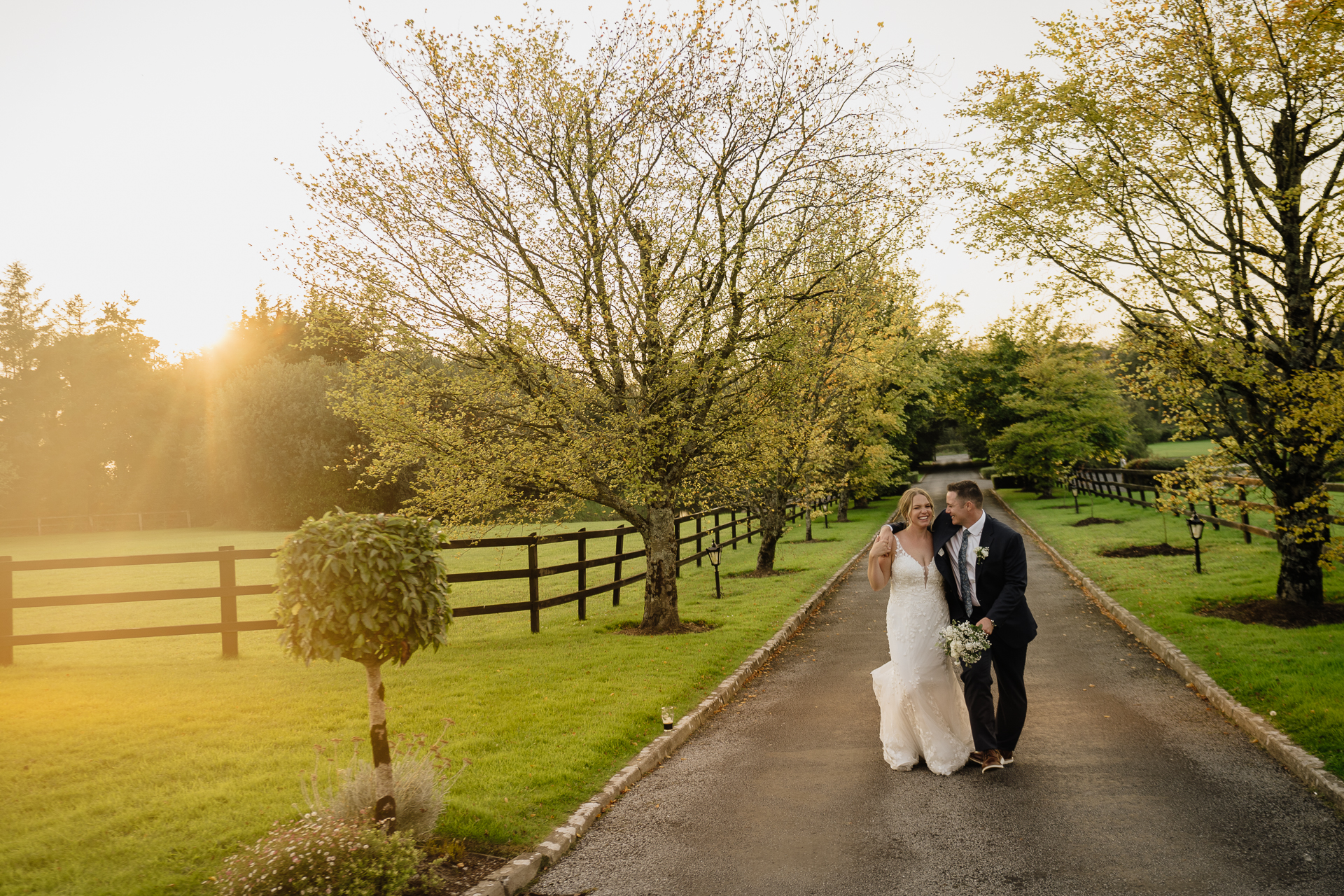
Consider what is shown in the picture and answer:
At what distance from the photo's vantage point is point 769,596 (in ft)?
51.5

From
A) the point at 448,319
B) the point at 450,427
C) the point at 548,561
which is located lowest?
the point at 548,561

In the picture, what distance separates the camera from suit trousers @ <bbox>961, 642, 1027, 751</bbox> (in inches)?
246

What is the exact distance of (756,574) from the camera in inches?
773

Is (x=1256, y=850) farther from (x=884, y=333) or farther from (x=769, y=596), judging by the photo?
(x=884, y=333)

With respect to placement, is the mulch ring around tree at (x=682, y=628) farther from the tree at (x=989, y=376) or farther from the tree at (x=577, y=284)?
the tree at (x=989, y=376)

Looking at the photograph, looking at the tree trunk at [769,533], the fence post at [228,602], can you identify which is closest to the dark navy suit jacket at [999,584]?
the fence post at [228,602]

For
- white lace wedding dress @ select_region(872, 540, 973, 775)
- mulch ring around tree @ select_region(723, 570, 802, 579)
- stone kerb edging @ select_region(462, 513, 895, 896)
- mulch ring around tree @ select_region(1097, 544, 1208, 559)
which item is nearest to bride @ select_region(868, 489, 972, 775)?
white lace wedding dress @ select_region(872, 540, 973, 775)

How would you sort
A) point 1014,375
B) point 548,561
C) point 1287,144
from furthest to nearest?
point 1014,375 → point 548,561 → point 1287,144

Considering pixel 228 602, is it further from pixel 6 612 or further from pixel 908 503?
pixel 908 503

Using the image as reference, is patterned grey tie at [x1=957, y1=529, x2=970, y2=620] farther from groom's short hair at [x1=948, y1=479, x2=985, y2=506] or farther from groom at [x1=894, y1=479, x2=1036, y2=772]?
groom's short hair at [x1=948, y1=479, x2=985, y2=506]

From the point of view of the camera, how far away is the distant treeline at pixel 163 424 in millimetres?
46125

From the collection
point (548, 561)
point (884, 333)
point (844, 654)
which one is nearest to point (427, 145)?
point (844, 654)

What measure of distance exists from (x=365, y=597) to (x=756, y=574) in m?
15.8

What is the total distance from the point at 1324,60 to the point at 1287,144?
1141 mm
